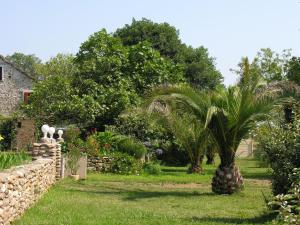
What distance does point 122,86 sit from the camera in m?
33.5

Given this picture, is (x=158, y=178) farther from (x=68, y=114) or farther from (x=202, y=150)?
(x=68, y=114)

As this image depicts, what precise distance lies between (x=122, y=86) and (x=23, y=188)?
22.9m

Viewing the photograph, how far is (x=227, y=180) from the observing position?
1659 centimetres

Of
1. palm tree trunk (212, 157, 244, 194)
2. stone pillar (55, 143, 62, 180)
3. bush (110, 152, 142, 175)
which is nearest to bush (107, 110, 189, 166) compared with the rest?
bush (110, 152, 142, 175)

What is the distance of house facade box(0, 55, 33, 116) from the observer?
44.5m

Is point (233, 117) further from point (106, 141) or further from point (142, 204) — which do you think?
point (106, 141)

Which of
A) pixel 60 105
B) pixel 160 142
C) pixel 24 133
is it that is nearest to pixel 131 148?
pixel 160 142

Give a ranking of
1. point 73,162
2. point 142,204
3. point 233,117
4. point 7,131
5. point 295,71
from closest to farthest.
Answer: point 142,204, point 233,117, point 73,162, point 295,71, point 7,131

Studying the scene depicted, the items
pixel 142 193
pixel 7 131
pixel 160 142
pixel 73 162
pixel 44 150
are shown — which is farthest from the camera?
pixel 7 131

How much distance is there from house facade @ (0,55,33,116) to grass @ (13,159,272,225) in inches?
1019

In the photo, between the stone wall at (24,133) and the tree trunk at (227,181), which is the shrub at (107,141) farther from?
the tree trunk at (227,181)

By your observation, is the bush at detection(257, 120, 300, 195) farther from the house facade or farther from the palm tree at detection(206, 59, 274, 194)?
the house facade

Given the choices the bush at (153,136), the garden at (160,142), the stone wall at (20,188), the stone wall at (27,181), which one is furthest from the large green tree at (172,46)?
the stone wall at (20,188)

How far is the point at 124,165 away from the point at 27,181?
12683 mm
